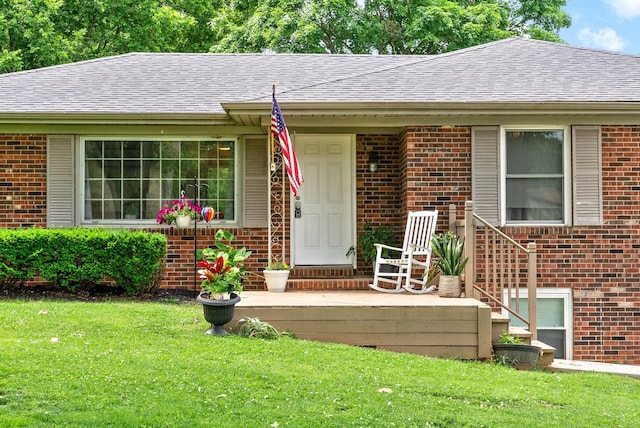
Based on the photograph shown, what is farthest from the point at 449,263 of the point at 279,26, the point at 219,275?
the point at 279,26

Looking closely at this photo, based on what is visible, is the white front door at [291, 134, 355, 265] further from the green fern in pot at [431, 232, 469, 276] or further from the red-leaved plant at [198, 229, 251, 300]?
the red-leaved plant at [198, 229, 251, 300]

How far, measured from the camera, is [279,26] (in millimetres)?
19797

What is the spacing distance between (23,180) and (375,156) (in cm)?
503

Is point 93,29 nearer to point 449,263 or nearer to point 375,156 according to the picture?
point 375,156

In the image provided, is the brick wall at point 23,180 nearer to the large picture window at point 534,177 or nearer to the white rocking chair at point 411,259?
the white rocking chair at point 411,259

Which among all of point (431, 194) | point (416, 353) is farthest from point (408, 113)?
point (416, 353)

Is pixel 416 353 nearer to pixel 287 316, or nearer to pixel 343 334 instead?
pixel 343 334

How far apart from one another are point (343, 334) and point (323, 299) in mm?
777

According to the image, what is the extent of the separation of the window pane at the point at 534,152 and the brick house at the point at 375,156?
19 mm

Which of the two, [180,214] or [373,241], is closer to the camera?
[373,241]

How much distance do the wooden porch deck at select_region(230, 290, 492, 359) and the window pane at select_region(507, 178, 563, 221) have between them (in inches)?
116

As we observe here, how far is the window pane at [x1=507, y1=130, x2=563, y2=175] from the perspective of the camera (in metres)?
9.64

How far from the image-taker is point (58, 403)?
461cm

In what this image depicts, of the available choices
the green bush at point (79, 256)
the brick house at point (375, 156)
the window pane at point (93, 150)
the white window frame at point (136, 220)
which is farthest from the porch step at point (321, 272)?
the window pane at point (93, 150)
